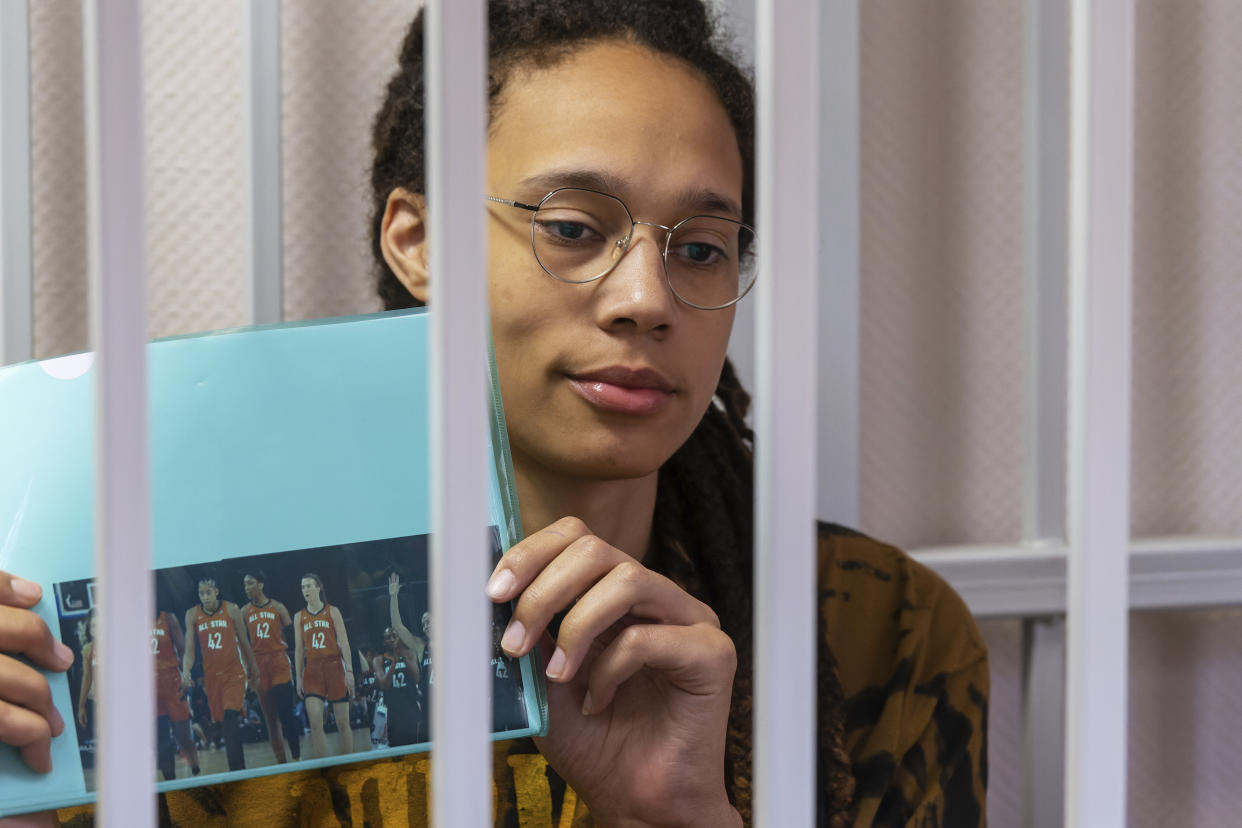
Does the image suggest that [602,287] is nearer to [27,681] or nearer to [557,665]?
[557,665]

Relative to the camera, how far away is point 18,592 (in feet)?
1.28

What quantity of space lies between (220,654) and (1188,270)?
3.39ft

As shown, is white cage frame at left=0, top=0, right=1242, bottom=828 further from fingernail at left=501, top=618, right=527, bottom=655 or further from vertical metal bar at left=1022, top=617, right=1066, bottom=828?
vertical metal bar at left=1022, top=617, right=1066, bottom=828

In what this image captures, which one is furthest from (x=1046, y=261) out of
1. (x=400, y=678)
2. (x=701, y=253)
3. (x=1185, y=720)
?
(x=400, y=678)

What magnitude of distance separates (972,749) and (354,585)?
0.63 meters

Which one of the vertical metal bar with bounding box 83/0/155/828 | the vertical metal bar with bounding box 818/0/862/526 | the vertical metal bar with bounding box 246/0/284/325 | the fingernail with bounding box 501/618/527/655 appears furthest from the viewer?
the vertical metal bar with bounding box 818/0/862/526

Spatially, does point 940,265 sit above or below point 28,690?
above

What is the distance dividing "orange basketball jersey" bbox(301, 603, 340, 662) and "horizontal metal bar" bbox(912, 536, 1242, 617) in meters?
0.70

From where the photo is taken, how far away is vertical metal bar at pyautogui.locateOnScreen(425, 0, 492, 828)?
0.32 metres

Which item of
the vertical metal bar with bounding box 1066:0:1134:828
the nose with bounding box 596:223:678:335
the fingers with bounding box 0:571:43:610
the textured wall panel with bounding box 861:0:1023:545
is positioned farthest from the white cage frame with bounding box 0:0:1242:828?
the textured wall panel with bounding box 861:0:1023:545

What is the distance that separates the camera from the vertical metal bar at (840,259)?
0.88 m

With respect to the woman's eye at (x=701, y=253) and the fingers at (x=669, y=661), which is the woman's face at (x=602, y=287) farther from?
the fingers at (x=669, y=661)

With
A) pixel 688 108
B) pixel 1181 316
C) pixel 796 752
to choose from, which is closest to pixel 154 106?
pixel 688 108

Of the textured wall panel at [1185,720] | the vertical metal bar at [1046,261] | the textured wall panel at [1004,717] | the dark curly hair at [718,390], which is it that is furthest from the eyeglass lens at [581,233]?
the textured wall panel at [1185,720]
